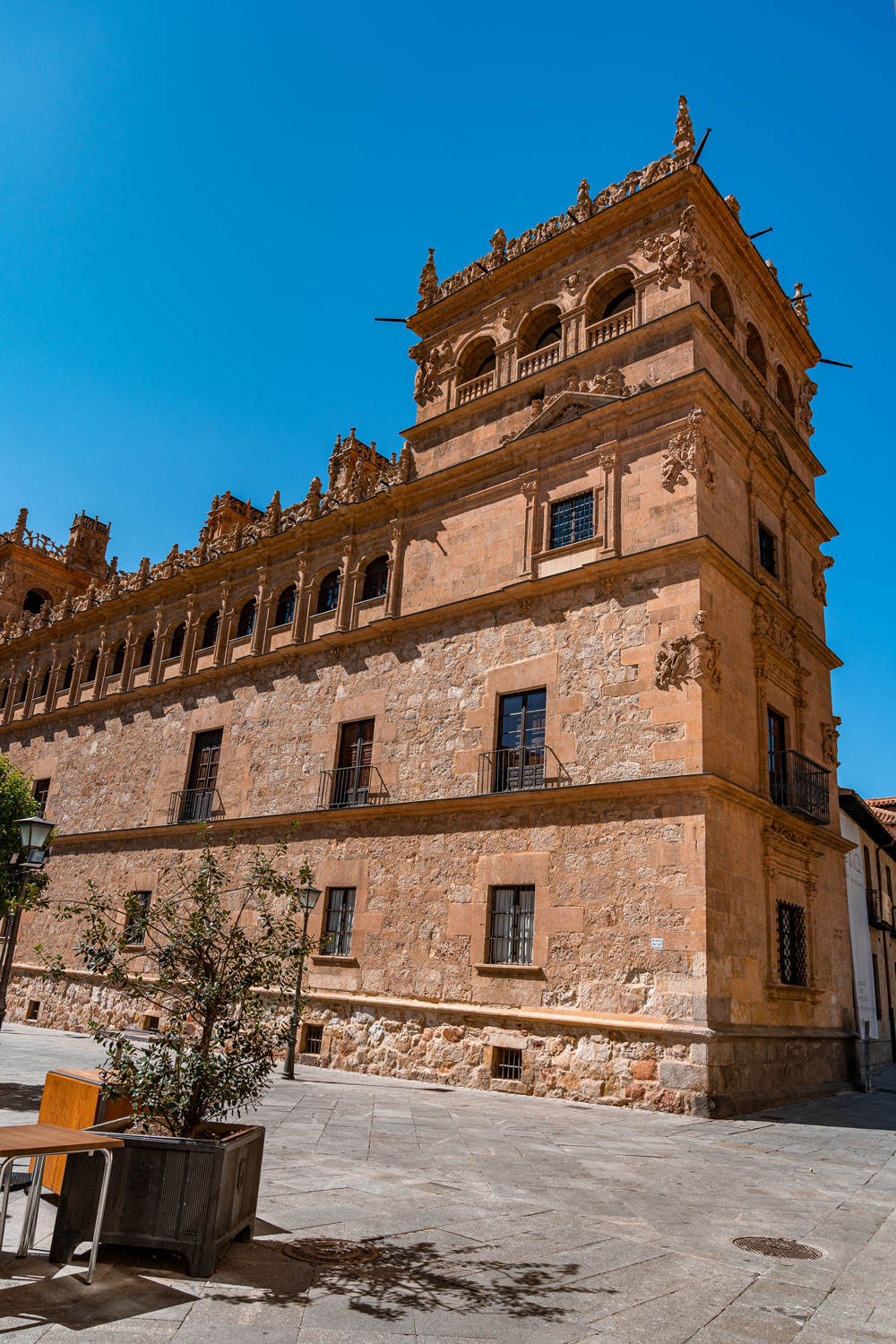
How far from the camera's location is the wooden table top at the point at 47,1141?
4.14m

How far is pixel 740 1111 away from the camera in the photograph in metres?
13.2

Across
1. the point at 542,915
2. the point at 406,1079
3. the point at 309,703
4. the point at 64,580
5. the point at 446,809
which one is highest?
the point at 64,580

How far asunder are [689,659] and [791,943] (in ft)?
20.1

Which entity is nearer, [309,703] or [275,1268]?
[275,1268]

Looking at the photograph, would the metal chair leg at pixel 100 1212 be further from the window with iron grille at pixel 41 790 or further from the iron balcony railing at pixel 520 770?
the window with iron grille at pixel 41 790

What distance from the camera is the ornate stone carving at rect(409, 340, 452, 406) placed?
68.8 ft

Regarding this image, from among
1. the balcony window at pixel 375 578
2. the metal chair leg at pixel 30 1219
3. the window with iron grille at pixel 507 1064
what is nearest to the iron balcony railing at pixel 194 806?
the balcony window at pixel 375 578

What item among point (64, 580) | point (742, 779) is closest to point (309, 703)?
point (742, 779)

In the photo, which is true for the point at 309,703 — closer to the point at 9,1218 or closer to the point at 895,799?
the point at 9,1218

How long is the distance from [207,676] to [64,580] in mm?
17597

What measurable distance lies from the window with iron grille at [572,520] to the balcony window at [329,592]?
6.49m

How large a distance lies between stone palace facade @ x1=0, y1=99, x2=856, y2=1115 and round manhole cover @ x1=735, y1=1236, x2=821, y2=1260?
648cm

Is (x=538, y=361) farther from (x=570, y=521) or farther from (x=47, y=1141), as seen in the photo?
(x=47, y=1141)

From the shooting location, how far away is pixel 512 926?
1558cm
